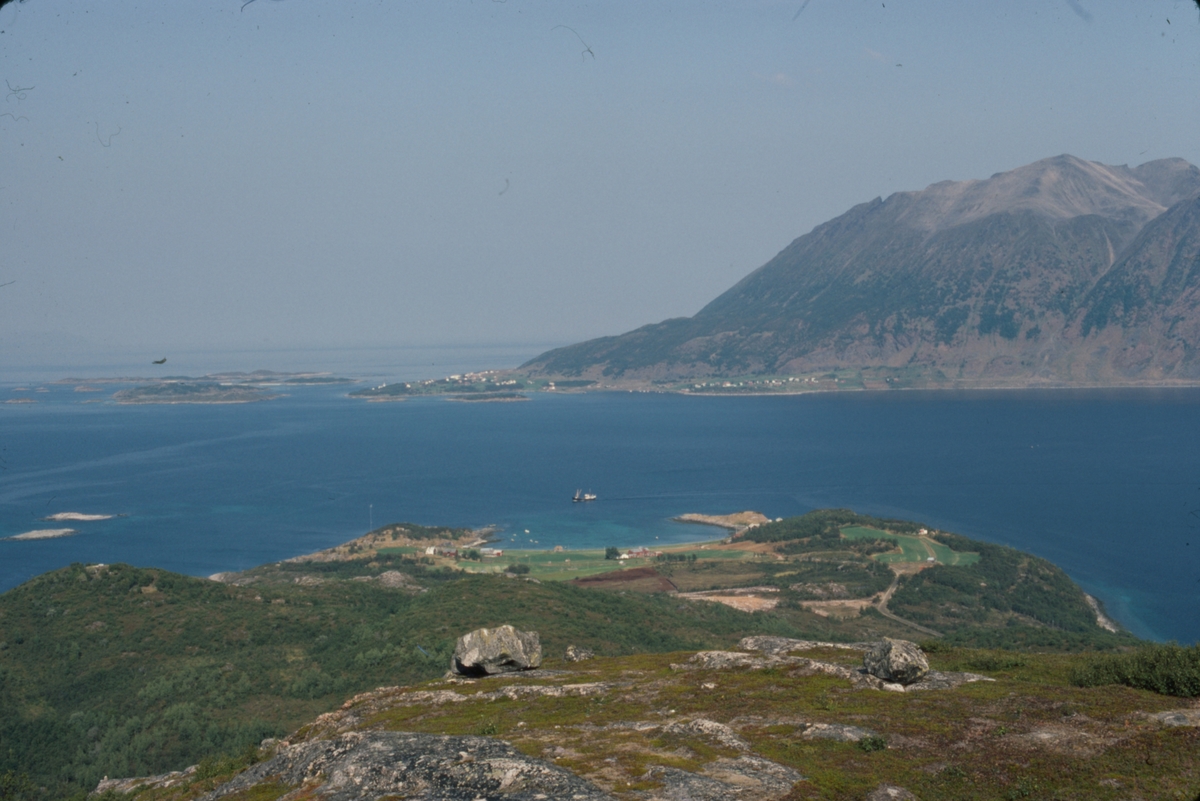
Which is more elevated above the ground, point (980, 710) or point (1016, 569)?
point (980, 710)

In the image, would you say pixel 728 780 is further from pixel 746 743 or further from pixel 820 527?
pixel 820 527

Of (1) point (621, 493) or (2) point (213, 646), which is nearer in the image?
(2) point (213, 646)

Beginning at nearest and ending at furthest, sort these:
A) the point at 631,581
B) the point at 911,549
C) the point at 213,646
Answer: the point at 213,646 → the point at 631,581 → the point at 911,549

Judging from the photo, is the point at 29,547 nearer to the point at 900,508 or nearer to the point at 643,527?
the point at 643,527

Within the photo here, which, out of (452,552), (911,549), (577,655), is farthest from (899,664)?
(452,552)

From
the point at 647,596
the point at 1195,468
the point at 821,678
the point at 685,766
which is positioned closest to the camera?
the point at 685,766

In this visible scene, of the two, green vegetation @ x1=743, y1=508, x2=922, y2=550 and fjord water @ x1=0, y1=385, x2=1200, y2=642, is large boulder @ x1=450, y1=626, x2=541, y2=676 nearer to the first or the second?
fjord water @ x1=0, y1=385, x2=1200, y2=642

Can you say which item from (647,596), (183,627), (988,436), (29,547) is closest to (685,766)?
(183,627)
